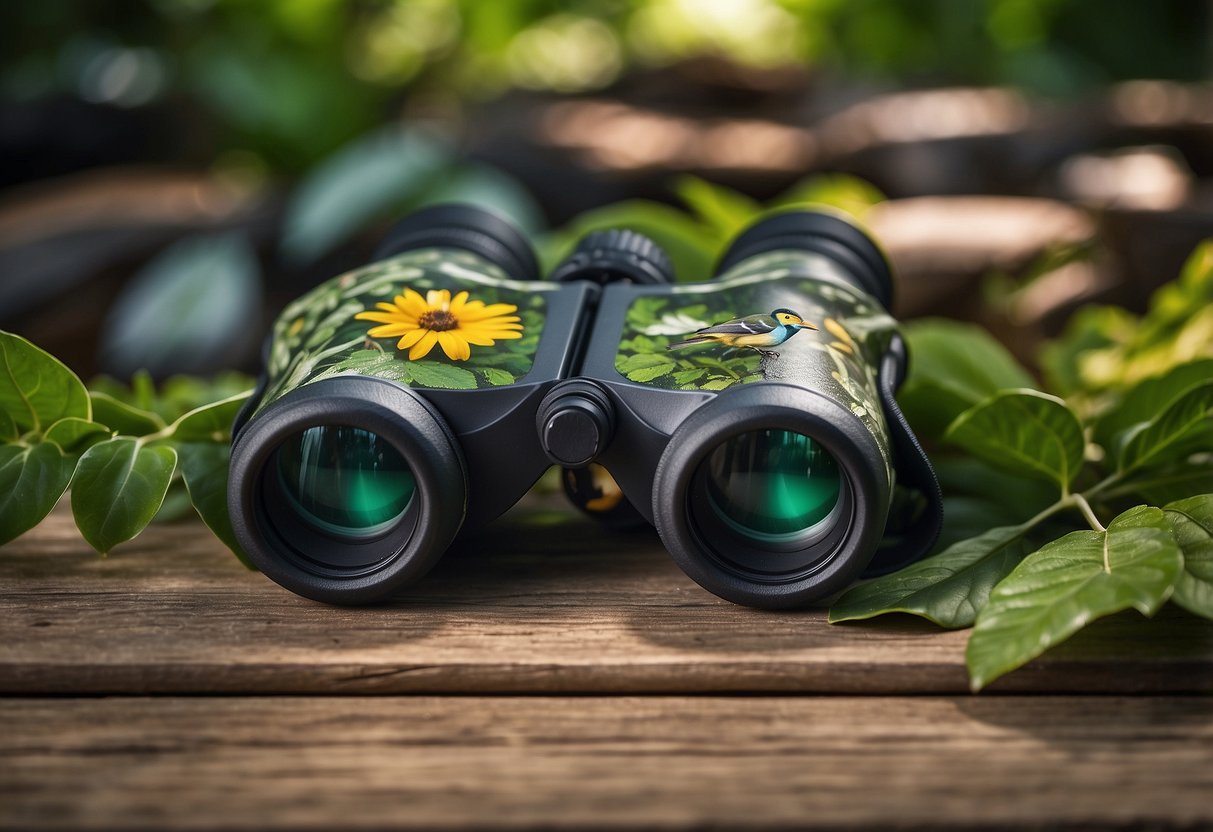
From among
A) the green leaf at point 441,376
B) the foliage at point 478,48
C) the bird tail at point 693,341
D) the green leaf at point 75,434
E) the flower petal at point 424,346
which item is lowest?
the green leaf at point 75,434

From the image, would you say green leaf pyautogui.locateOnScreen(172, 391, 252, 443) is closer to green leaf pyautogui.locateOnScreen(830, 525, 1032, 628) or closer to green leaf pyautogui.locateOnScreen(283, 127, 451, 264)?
green leaf pyautogui.locateOnScreen(830, 525, 1032, 628)

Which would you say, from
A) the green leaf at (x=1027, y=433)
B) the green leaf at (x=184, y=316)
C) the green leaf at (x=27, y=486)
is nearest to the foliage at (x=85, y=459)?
the green leaf at (x=27, y=486)

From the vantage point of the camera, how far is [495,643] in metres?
0.71

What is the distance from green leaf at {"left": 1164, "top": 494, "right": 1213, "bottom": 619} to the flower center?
51 cm

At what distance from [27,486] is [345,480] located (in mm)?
246

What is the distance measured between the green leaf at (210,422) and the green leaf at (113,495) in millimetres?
63

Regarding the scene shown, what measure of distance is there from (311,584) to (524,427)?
0.18 m

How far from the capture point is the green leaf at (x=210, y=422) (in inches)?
33.8

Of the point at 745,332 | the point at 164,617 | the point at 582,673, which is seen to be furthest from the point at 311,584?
the point at 745,332

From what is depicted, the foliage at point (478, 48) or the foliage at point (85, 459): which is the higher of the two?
the foliage at point (478, 48)

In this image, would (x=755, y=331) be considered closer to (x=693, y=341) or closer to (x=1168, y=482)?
(x=693, y=341)

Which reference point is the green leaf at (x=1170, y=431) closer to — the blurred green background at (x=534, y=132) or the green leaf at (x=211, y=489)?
the green leaf at (x=211, y=489)

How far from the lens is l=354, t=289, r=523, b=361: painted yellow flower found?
0.79m

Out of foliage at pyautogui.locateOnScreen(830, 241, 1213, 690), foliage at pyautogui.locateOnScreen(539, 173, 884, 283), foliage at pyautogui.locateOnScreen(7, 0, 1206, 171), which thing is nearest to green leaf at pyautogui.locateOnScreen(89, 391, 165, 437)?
foliage at pyautogui.locateOnScreen(539, 173, 884, 283)
